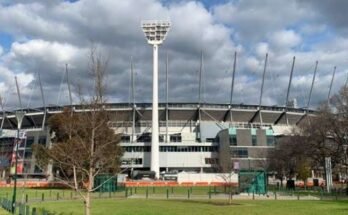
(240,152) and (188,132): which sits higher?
(188,132)

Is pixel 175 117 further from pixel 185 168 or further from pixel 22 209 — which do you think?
pixel 22 209

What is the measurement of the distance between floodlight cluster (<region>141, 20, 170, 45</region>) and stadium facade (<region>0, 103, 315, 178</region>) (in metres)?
20.4

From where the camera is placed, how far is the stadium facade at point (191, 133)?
126062 millimetres

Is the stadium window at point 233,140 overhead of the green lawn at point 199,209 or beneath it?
overhead

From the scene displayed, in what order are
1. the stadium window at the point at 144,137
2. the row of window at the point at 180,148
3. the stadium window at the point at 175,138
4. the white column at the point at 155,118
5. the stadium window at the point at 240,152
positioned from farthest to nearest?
the stadium window at the point at 175,138, the stadium window at the point at 144,137, the row of window at the point at 180,148, the stadium window at the point at 240,152, the white column at the point at 155,118

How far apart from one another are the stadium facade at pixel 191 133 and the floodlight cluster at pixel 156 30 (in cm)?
2039

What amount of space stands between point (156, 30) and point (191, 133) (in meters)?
35.2

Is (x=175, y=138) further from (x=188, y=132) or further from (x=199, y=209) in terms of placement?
(x=199, y=209)

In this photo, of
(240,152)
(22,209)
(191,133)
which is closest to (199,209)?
(22,209)

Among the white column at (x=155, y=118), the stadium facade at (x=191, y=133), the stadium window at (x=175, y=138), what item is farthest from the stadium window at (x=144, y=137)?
the white column at (x=155, y=118)

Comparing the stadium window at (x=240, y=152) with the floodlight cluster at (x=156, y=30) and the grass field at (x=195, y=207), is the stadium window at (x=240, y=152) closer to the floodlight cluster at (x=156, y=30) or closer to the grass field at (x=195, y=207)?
the floodlight cluster at (x=156, y=30)

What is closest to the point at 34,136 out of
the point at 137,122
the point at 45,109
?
the point at 45,109

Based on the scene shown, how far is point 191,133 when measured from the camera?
138750 mm

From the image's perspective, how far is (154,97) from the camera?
11612 centimetres
